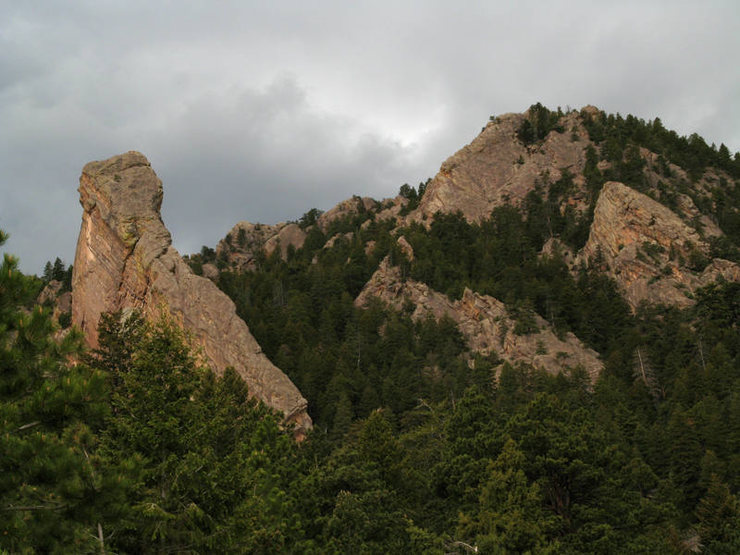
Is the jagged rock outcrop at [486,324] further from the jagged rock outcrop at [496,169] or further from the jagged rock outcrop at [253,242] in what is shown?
the jagged rock outcrop at [253,242]

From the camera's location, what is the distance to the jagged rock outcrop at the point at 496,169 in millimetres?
110625

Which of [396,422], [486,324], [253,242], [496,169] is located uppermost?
[496,169]

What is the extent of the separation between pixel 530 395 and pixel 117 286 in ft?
141

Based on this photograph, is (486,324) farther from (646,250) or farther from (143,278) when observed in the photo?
(143,278)

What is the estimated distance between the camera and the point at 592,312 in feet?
265

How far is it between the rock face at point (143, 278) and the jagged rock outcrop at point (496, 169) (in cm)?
5277

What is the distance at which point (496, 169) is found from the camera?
384ft

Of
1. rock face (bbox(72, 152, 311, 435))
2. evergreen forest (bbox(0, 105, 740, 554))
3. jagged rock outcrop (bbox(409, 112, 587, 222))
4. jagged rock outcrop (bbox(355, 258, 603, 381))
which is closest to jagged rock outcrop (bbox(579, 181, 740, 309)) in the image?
evergreen forest (bbox(0, 105, 740, 554))

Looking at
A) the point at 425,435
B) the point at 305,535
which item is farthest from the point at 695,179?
the point at 305,535

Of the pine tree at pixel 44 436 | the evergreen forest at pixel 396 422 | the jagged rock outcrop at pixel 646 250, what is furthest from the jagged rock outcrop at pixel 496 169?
the pine tree at pixel 44 436

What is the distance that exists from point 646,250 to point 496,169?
38.3 m

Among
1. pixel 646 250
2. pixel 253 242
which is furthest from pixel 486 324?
pixel 253 242

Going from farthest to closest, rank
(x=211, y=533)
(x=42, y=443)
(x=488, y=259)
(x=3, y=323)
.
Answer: (x=488, y=259) → (x=211, y=533) → (x=3, y=323) → (x=42, y=443)

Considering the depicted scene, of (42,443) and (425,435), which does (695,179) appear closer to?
(425,435)
